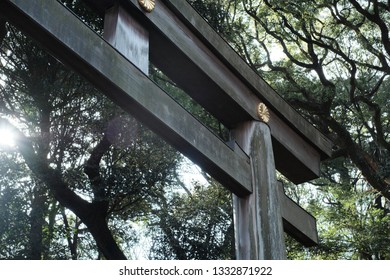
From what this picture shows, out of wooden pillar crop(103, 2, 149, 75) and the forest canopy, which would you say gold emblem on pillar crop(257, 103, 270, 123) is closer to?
wooden pillar crop(103, 2, 149, 75)

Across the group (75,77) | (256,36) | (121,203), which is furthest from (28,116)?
(256,36)

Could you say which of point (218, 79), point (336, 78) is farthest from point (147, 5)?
point (336, 78)

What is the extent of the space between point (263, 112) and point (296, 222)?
2.21ft

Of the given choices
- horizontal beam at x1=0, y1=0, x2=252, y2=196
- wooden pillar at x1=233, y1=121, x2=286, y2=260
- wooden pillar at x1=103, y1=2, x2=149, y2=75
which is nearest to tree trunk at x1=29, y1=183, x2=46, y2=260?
wooden pillar at x1=233, y1=121, x2=286, y2=260

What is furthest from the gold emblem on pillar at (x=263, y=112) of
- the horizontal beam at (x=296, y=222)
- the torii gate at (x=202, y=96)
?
the horizontal beam at (x=296, y=222)

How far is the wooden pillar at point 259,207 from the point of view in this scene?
2412 mm

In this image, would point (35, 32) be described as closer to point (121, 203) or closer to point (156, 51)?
point (156, 51)

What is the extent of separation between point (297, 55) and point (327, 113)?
1.48m

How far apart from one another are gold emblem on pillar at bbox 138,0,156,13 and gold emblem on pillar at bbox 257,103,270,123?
892 mm

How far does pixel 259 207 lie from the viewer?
2496mm

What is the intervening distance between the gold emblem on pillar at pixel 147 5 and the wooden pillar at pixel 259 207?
88 cm

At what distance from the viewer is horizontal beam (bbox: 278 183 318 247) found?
2758 millimetres

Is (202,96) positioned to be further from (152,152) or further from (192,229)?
(192,229)

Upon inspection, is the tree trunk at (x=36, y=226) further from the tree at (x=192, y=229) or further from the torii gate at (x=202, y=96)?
the torii gate at (x=202, y=96)
